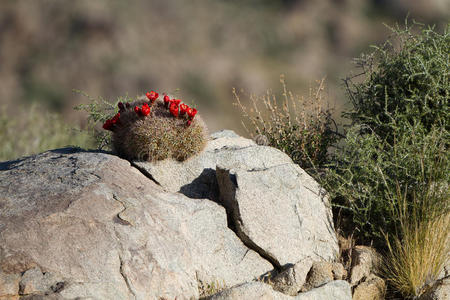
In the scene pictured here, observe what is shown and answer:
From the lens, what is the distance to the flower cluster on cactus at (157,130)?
6066 millimetres

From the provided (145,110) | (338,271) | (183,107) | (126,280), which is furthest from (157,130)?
(338,271)

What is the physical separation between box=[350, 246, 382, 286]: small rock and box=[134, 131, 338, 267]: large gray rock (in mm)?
256

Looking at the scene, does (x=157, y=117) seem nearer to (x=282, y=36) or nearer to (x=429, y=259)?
(x=429, y=259)

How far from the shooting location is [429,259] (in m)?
5.64

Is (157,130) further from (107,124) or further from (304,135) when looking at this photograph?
(304,135)

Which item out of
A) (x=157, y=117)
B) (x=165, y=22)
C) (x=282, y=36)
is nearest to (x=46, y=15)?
(x=165, y=22)

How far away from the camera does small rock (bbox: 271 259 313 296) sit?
17.7 ft

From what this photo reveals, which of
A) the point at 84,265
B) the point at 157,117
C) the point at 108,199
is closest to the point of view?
the point at 84,265

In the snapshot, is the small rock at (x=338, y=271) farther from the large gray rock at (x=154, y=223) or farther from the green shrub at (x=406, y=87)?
the green shrub at (x=406, y=87)

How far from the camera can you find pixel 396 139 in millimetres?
6191

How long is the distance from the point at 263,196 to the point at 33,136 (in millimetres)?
6352

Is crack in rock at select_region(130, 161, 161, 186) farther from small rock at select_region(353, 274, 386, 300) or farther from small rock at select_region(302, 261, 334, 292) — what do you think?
small rock at select_region(353, 274, 386, 300)

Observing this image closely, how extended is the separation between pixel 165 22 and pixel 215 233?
3461cm

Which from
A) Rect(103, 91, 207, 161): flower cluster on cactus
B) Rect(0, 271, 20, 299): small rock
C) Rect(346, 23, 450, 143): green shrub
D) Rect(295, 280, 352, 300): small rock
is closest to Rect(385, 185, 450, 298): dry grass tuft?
Rect(295, 280, 352, 300): small rock
